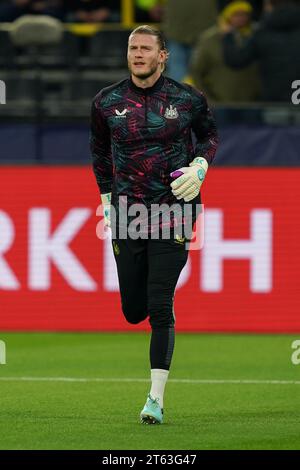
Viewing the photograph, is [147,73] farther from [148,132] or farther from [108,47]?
[108,47]

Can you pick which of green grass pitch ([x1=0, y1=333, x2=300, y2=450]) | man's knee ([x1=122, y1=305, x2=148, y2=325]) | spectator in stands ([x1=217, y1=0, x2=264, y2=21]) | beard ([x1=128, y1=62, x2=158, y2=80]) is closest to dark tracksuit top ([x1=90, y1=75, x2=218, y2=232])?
beard ([x1=128, y1=62, x2=158, y2=80])

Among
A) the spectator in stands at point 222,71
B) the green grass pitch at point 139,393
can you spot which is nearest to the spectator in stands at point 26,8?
the spectator in stands at point 222,71

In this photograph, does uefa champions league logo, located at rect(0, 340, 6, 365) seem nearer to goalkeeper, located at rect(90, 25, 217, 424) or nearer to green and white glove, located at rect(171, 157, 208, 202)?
goalkeeper, located at rect(90, 25, 217, 424)

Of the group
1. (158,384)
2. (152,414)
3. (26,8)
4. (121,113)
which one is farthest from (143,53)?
(26,8)

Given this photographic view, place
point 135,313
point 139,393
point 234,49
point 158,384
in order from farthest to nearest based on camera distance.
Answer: point 234,49, point 139,393, point 135,313, point 158,384

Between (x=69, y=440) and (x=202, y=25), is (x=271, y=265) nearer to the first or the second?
(x=202, y=25)

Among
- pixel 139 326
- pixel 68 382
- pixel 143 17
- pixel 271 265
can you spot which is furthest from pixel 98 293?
pixel 143 17

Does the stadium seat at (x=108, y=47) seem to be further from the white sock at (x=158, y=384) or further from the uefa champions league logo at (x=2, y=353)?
the white sock at (x=158, y=384)

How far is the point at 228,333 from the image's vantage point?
47.7 feet

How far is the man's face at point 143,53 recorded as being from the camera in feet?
28.2

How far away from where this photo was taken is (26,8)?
1808cm

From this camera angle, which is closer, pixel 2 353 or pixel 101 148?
pixel 101 148

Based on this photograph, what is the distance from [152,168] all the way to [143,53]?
71 centimetres

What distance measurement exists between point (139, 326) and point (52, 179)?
177cm
